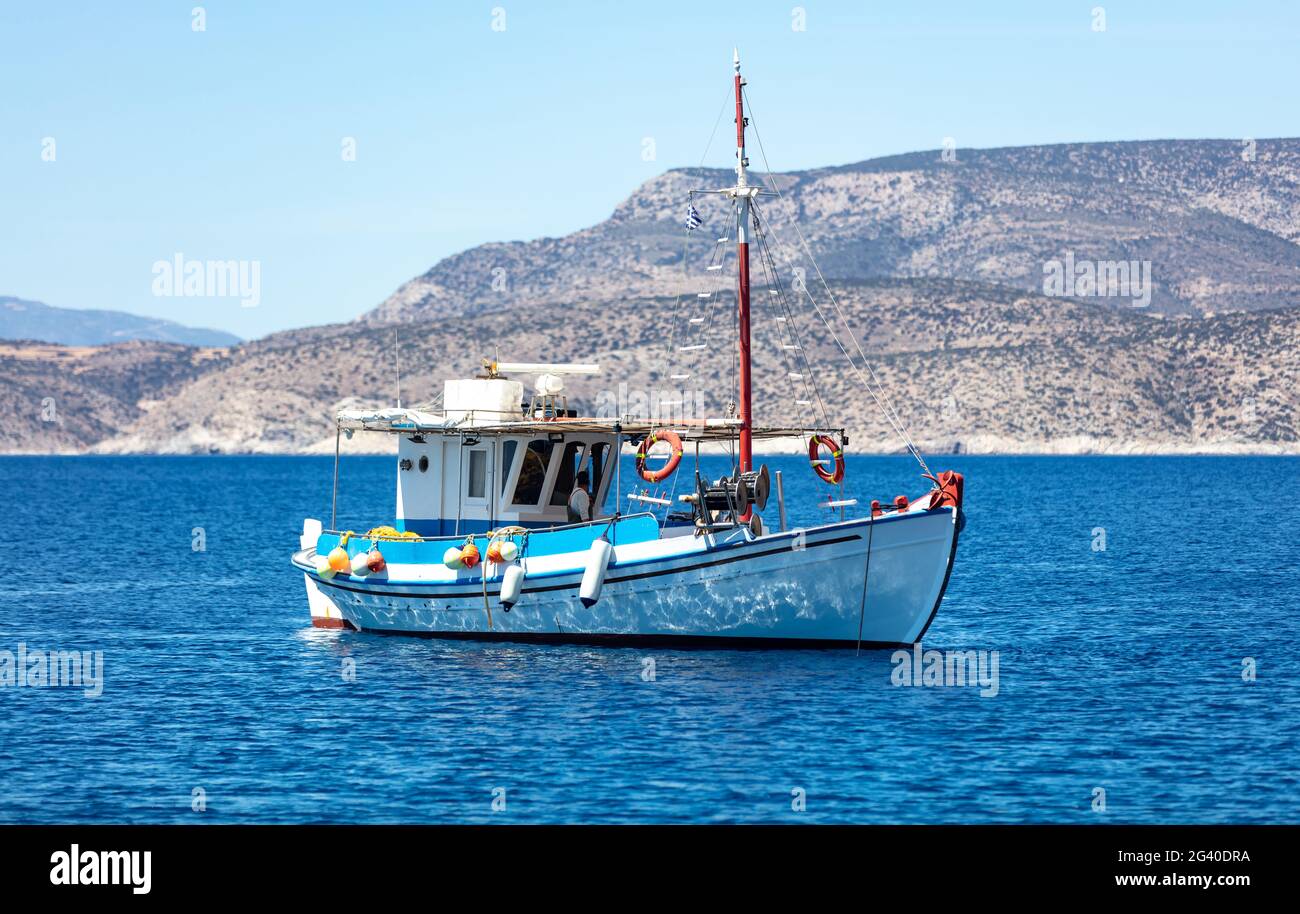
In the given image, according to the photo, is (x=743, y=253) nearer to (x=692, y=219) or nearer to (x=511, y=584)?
(x=692, y=219)

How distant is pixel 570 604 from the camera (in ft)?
106

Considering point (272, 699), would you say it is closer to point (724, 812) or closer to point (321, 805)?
point (321, 805)

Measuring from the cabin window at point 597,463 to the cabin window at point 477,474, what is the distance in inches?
88.7

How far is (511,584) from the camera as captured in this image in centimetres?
3241

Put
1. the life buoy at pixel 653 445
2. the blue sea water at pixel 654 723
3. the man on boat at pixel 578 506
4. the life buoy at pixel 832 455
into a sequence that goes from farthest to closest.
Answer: the man on boat at pixel 578 506
the life buoy at pixel 832 455
the life buoy at pixel 653 445
the blue sea water at pixel 654 723

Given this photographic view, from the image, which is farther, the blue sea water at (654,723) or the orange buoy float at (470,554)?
the orange buoy float at (470,554)

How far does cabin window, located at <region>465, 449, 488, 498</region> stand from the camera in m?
35.0

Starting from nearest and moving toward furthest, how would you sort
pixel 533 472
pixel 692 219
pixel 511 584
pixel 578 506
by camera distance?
pixel 692 219 < pixel 511 584 < pixel 578 506 < pixel 533 472

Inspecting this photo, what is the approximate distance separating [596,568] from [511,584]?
7.18 ft

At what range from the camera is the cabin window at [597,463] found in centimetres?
3528

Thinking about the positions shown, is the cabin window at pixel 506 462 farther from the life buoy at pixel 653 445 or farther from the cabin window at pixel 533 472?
Answer: the life buoy at pixel 653 445

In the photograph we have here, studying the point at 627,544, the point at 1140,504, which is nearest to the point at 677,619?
the point at 627,544
